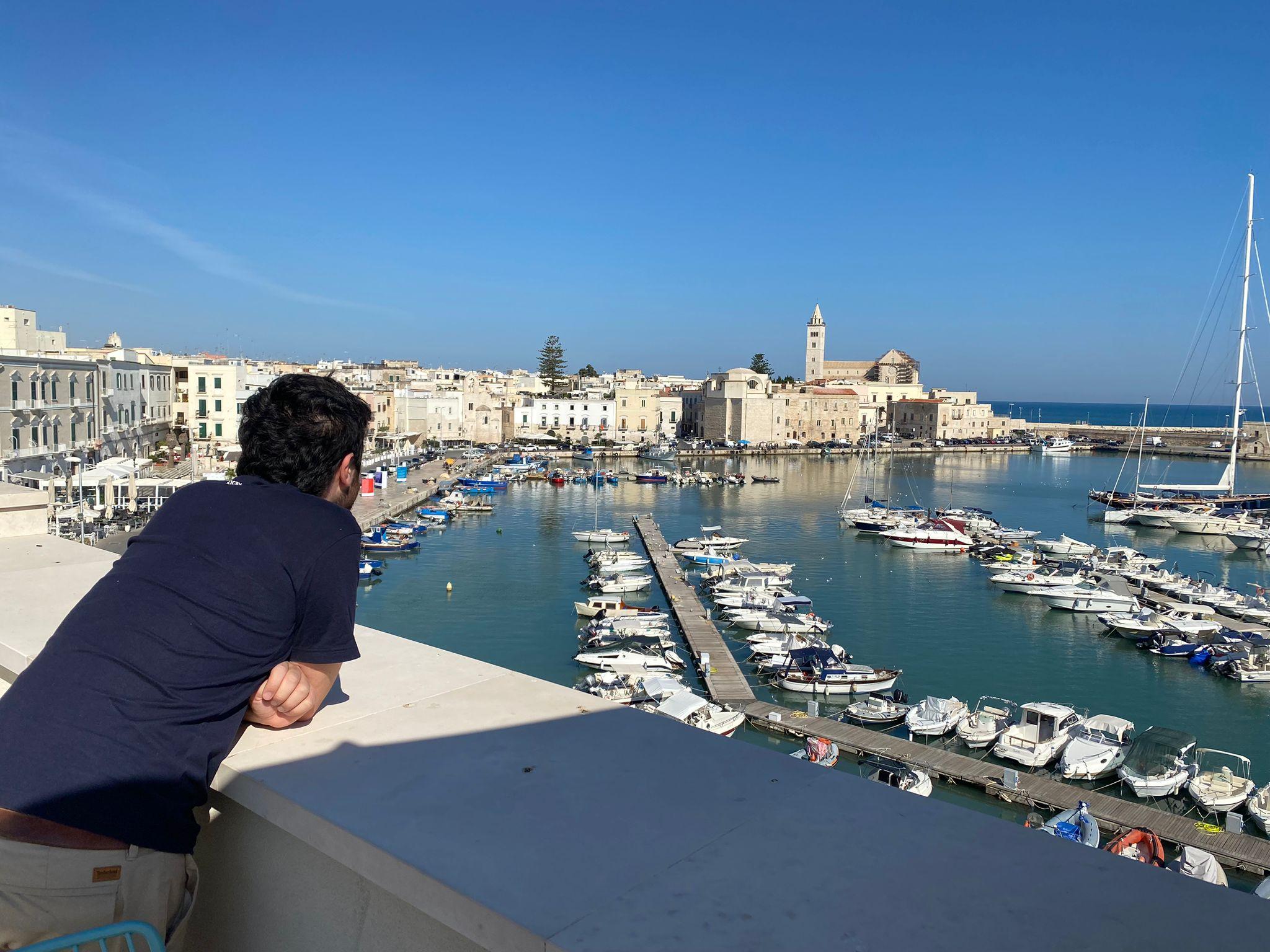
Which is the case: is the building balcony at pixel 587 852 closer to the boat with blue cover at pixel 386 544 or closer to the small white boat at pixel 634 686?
the small white boat at pixel 634 686

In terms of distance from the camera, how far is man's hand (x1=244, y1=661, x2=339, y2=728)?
1.00 meters

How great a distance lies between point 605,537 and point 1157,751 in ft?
40.1

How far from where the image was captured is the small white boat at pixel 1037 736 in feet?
25.5

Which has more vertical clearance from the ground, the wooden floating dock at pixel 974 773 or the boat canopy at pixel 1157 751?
the boat canopy at pixel 1157 751

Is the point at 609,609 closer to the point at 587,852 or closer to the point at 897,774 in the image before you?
the point at 897,774

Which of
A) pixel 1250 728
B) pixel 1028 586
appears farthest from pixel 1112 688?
pixel 1028 586

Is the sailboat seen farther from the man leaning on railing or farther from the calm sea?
the calm sea

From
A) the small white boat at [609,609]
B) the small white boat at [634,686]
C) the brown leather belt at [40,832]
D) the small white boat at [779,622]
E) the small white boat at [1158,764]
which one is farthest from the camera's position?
the small white boat at [609,609]

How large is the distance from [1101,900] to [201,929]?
3.22ft

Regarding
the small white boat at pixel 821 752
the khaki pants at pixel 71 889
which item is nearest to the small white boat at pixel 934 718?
the small white boat at pixel 821 752

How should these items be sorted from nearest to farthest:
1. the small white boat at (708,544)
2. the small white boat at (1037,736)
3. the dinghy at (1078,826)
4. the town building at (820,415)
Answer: the dinghy at (1078,826), the small white boat at (1037,736), the small white boat at (708,544), the town building at (820,415)

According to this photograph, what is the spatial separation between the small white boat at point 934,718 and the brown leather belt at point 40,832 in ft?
27.6

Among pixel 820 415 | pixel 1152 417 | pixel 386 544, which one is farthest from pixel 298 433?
pixel 1152 417

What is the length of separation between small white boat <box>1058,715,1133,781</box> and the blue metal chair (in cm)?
815
